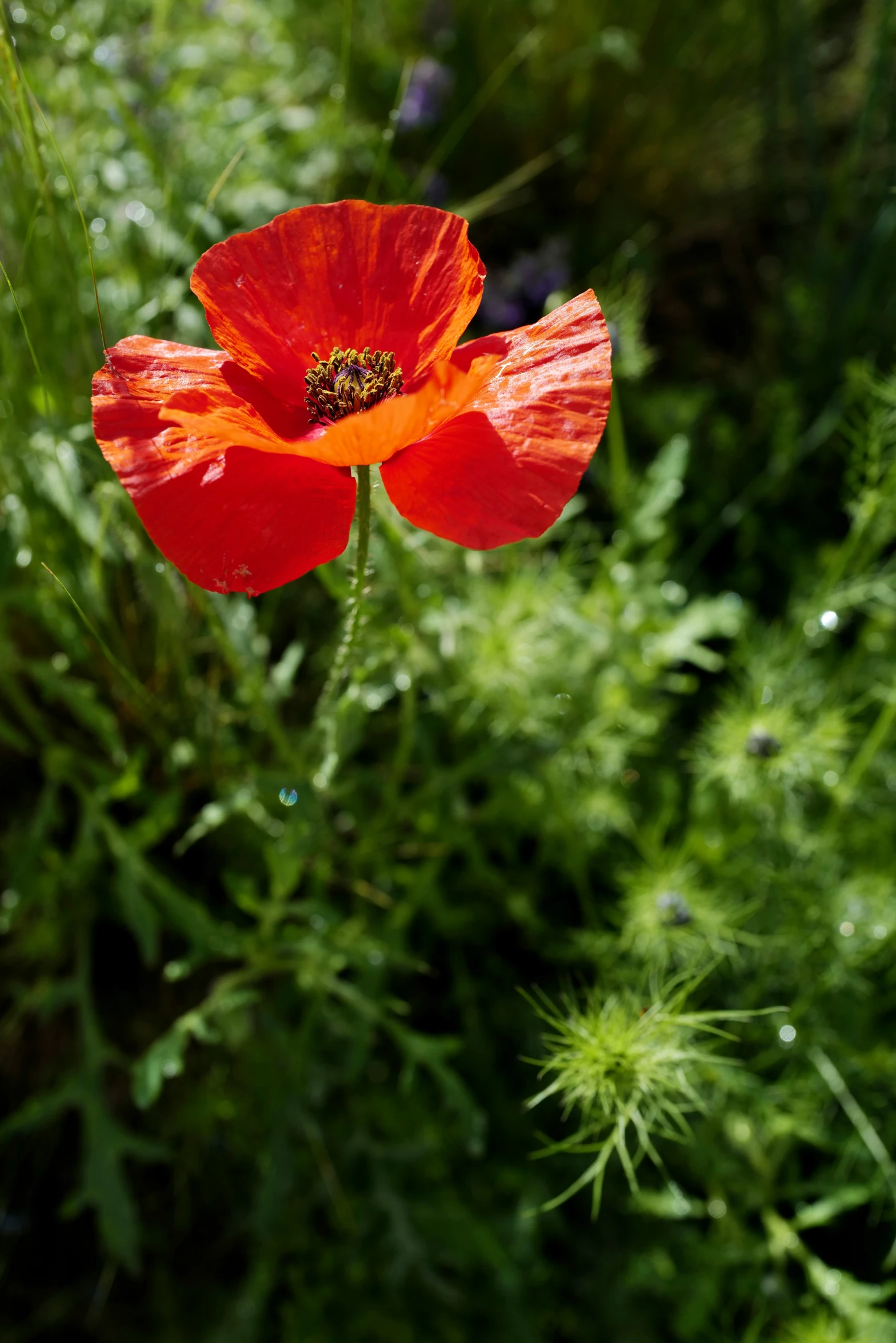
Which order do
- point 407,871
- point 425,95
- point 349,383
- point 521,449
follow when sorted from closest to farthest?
point 521,449 → point 349,383 → point 407,871 → point 425,95

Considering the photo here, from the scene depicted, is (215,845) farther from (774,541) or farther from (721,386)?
(721,386)

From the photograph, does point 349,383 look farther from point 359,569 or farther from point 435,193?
point 435,193

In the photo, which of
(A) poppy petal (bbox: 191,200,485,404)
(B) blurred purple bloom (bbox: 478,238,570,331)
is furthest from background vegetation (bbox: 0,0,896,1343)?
(B) blurred purple bloom (bbox: 478,238,570,331)

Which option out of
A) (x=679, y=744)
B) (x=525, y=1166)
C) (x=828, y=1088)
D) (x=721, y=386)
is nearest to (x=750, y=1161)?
(x=828, y=1088)

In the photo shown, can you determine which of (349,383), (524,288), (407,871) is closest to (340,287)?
(349,383)

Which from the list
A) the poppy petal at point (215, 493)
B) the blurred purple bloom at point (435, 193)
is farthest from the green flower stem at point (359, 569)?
the blurred purple bloom at point (435, 193)

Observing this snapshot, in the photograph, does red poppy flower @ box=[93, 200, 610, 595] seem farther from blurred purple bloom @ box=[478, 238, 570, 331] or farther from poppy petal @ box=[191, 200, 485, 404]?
blurred purple bloom @ box=[478, 238, 570, 331]
